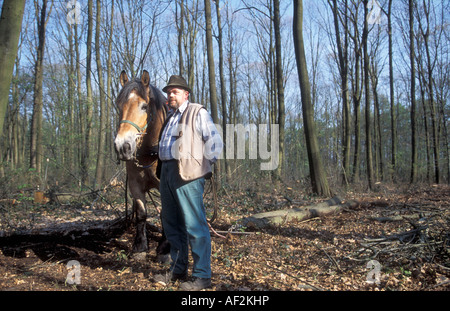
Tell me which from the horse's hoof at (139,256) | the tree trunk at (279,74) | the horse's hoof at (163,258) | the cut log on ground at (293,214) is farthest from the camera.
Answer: the tree trunk at (279,74)

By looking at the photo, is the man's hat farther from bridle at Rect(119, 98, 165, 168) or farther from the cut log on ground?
the cut log on ground

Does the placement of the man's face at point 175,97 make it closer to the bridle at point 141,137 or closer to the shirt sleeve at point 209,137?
the shirt sleeve at point 209,137

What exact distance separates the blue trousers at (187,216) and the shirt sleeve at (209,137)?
29 cm

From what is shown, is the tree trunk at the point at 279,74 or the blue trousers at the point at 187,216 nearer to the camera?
the blue trousers at the point at 187,216

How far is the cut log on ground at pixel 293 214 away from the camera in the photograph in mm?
5859

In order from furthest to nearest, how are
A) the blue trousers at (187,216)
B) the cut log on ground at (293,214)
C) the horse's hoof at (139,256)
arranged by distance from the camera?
the cut log on ground at (293,214), the horse's hoof at (139,256), the blue trousers at (187,216)

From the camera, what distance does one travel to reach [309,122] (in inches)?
372

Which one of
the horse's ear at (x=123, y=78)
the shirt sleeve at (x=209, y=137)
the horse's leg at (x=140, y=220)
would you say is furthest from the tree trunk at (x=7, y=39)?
the shirt sleeve at (x=209, y=137)

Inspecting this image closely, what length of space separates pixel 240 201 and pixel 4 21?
6973 mm

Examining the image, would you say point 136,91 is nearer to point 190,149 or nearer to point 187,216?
point 190,149

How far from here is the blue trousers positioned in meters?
3.12

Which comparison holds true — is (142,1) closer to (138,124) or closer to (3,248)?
(138,124)

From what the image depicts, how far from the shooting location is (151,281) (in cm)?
343
